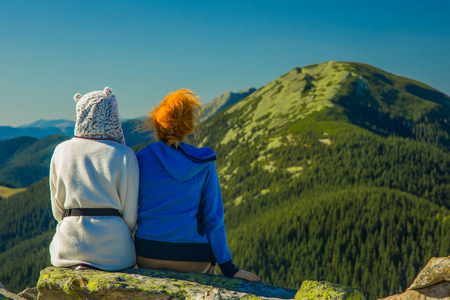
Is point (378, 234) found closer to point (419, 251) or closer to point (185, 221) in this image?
point (419, 251)

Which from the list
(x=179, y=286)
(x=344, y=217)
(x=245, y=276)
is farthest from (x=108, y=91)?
(x=344, y=217)

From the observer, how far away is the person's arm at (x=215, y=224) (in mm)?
6547

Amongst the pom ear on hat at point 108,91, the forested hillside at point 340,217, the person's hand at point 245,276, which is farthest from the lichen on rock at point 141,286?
the forested hillside at point 340,217

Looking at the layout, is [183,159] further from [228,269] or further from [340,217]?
[340,217]

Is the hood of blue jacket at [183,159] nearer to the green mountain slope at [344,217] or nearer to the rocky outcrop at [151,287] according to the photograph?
the rocky outcrop at [151,287]

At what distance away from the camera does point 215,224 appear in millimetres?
6598

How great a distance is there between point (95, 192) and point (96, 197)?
8cm

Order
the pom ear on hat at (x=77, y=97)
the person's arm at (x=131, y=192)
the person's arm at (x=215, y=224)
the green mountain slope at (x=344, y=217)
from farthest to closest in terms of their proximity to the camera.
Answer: the green mountain slope at (x=344, y=217) < the pom ear on hat at (x=77, y=97) < the person's arm at (x=215, y=224) < the person's arm at (x=131, y=192)

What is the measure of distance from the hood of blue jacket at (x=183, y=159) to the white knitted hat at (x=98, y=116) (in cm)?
81

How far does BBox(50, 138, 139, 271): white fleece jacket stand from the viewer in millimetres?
6043

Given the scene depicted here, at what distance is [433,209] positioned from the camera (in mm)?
147125

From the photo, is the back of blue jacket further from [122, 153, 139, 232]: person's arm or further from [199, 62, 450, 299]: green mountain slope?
[199, 62, 450, 299]: green mountain slope

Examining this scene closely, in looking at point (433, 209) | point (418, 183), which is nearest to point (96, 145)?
point (433, 209)

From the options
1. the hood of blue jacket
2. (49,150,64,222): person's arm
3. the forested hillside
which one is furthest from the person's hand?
the forested hillside
